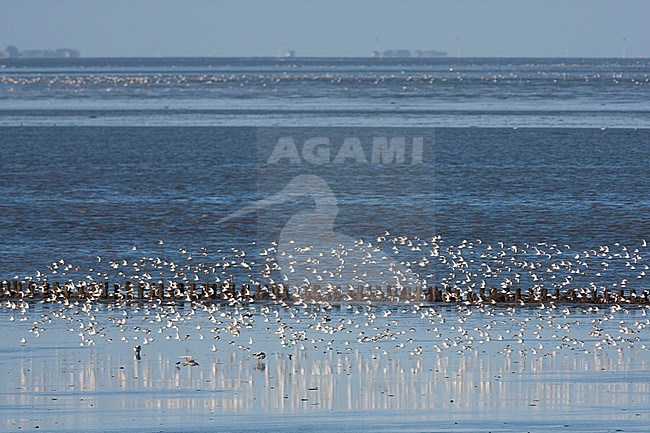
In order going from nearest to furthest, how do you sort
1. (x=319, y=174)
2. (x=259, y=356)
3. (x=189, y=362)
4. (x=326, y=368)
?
(x=326, y=368)
(x=189, y=362)
(x=259, y=356)
(x=319, y=174)

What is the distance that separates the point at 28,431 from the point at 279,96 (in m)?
132

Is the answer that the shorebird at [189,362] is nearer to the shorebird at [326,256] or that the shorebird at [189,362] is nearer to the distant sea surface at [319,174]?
the shorebird at [326,256]

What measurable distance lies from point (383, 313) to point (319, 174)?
3507 centimetres

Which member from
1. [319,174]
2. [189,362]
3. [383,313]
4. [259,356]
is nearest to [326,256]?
[383,313]

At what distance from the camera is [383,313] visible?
77.0 ft

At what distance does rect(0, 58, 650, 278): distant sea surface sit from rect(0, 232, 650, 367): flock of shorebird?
3.41m

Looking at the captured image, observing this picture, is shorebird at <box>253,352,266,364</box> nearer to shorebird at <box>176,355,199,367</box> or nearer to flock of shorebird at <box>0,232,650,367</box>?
flock of shorebird at <box>0,232,650,367</box>

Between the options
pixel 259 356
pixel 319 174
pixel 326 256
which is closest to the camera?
pixel 259 356

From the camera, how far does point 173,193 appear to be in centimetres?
4853

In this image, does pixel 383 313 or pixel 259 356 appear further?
pixel 383 313

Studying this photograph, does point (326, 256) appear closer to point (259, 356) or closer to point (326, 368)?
point (259, 356)

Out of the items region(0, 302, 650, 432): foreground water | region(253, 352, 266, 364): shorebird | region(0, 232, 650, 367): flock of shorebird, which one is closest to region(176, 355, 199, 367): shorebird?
region(0, 232, 650, 367): flock of shorebird

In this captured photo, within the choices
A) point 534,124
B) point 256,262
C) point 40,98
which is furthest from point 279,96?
point 256,262

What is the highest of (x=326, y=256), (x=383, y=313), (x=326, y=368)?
(x=326, y=256)
